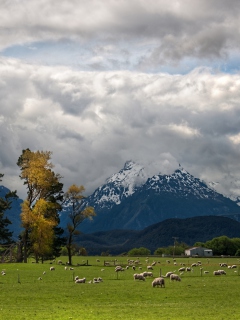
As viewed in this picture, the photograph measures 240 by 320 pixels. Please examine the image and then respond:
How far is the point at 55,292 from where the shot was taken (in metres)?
50.7

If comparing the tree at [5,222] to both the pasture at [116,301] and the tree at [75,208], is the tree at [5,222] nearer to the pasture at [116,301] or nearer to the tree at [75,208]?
the tree at [75,208]

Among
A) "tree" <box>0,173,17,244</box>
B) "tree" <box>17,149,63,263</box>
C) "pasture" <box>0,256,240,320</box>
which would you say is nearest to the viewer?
"pasture" <box>0,256,240,320</box>

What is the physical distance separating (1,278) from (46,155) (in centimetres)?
3761

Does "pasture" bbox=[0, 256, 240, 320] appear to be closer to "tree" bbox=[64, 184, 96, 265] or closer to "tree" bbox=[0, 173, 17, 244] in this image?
"tree" bbox=[64, 184, 96, 265]

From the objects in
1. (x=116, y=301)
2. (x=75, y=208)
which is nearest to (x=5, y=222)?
(x=75, y=208)

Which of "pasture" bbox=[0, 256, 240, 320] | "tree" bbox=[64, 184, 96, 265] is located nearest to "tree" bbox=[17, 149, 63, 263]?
"tree" bbox=[64, 184, 96, 265]

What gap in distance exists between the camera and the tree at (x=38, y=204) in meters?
99.2

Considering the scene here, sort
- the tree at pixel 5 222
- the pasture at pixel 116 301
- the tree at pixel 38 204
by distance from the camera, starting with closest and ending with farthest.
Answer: the pasture at pixel 116 301, the tree at pixel 38 204, the tree at pixel 5 222

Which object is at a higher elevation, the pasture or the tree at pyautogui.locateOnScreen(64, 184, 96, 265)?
the tree at pyautogui.locateOnScreen(64, 184, 96, 265)

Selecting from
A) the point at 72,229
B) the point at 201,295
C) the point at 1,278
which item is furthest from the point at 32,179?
the point at 201,295

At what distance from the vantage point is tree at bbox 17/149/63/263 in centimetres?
9919

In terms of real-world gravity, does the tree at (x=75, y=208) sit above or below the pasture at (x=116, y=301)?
above

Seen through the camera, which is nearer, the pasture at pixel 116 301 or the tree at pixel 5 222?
the pasture at pixel 116 301

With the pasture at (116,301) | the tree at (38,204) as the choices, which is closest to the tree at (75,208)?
the tree at (38,204)
